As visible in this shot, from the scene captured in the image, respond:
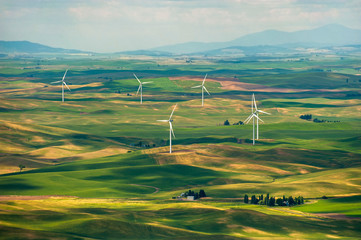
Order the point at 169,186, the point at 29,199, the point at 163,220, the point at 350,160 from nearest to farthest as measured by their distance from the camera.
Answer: the point at 163,220 → the point at 29,199 → the point at 169,186 → the point at 350,160

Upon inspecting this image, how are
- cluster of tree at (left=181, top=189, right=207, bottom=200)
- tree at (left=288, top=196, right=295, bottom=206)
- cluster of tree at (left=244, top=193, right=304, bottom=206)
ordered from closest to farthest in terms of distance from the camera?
cluster of tree at (left=244, top=193, right=304, bottom=206)
tree at (left=288, top=196, right=295, bottom=206)
cluster of tree at (left=181, top=189, right=207, bottom=200)

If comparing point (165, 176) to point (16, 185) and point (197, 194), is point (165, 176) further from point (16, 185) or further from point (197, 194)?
point (16, 185)

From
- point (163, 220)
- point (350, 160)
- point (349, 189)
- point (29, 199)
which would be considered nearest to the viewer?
point (163, 220)

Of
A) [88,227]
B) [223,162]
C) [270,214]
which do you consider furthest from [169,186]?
[88,227]

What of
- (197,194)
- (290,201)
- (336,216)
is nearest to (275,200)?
(290,201)

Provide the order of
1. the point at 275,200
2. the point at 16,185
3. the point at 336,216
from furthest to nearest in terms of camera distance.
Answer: the point at 16,185 → the point at 275,200 → the point at 336,216

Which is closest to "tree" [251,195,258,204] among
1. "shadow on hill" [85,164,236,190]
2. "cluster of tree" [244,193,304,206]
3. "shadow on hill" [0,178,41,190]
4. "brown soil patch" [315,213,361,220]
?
"cluster of tree" [244,193,304,206]

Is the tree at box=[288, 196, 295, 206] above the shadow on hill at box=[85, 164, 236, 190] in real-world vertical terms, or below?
above

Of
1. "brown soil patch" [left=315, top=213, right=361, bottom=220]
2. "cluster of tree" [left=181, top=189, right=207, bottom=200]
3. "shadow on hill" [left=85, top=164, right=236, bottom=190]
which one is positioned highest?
"brown soil patch" [left=315, top=213, right=361, bottom=220]

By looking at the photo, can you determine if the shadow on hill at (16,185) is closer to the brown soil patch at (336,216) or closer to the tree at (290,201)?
the tree at (290,201)

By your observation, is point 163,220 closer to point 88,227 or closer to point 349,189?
point 88,227

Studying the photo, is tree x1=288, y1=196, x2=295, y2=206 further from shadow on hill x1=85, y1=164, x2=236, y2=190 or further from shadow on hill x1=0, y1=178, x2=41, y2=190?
shadow on hill x1=0, y1=178, x2=41, y2=190
